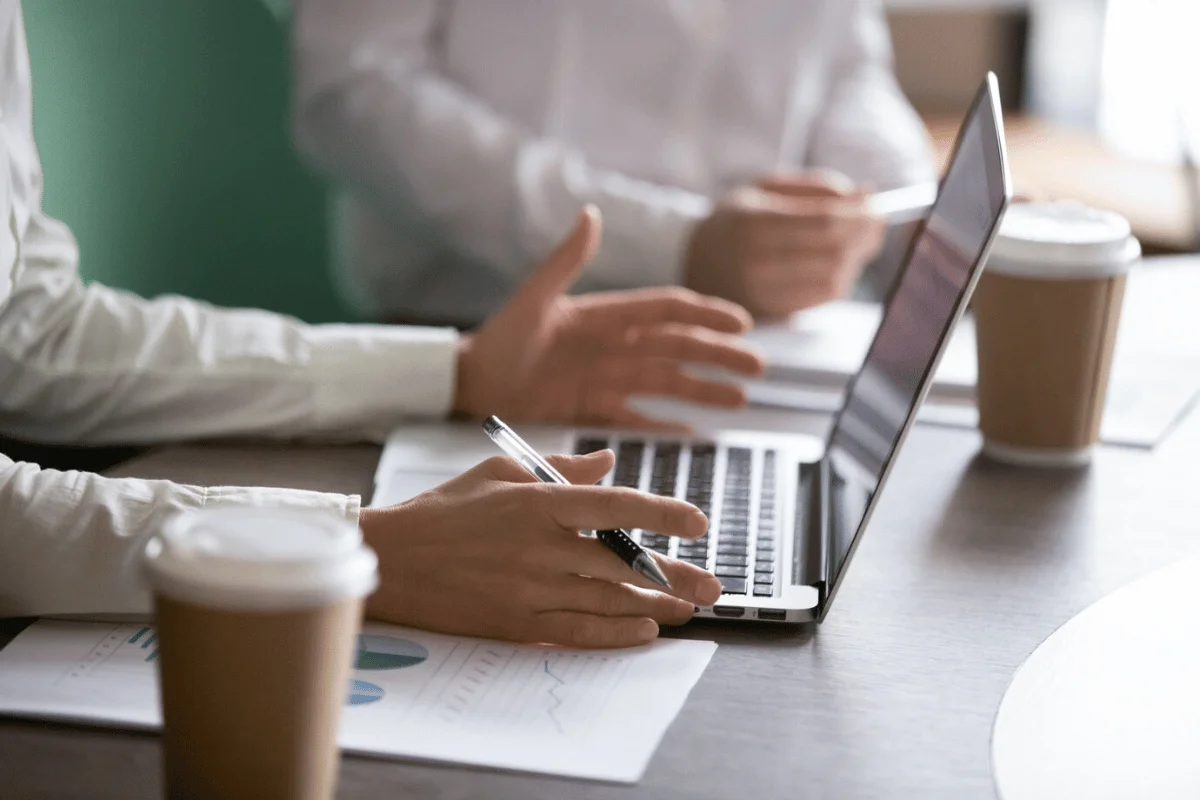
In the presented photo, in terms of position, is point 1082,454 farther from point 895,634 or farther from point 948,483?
point 895,634

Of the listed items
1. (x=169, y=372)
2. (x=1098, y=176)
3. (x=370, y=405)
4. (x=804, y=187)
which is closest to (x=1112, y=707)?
(x=370, y=405)

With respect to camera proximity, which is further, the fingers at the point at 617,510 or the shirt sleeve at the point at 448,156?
the shirt sleeve at the point at 448,156

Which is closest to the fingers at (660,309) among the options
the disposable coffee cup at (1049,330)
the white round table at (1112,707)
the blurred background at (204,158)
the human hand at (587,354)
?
the human hand at (587,354)

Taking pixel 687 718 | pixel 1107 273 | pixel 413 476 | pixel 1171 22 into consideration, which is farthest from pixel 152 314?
pixel 1171 22

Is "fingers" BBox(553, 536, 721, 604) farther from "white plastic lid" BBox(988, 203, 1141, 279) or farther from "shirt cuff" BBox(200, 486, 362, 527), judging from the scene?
"white plastic lid" BBox(988, 203, 1141, 279)

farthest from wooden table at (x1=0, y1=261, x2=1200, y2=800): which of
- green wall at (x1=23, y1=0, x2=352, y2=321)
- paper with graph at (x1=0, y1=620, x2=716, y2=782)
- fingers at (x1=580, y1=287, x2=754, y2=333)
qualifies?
green wall at (x1=23, y1=0, x2=352, y2=321)

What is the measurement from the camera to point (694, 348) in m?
1.08

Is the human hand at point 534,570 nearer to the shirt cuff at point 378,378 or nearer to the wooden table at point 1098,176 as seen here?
the shirt cuff at point 378,378

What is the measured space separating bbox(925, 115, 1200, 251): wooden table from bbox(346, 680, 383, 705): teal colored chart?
237cm

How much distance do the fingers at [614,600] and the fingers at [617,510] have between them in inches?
1.1

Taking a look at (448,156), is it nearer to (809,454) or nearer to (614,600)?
(809,454)

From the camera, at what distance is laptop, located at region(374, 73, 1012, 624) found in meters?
0.75

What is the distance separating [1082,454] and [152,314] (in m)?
0.69

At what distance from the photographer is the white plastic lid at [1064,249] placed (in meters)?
0.95
